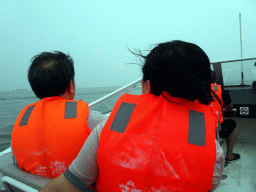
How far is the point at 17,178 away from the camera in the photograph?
913 millimetres

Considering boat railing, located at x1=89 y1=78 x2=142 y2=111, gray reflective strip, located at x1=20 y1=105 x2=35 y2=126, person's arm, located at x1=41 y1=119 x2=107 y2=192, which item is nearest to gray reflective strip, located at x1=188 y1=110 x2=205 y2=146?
person's arm, located at x1=41 y1=119 x2=107 y2=192

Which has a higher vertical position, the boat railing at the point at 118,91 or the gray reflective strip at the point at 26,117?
the gray reflective strip at the point at 26,117

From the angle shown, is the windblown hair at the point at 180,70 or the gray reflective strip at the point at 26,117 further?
the gray reflective strip at the point at 26,117

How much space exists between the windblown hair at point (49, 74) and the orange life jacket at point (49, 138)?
0.11m

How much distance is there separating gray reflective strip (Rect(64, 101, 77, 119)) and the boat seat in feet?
1.12

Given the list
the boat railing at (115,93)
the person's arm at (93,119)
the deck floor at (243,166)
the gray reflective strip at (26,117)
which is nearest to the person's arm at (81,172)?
the person's arm at (93,119)

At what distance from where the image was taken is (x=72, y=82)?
115cm

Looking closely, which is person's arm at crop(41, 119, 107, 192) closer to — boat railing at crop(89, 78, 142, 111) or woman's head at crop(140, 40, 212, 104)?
woman's head at crop(140, 40, 212, 104)

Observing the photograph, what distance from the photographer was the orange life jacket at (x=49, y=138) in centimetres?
89

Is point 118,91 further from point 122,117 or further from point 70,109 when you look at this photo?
point 122,117

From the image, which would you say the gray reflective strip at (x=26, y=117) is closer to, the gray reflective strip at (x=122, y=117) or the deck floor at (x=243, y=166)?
the gray reflective strip at (x=122, y=117)

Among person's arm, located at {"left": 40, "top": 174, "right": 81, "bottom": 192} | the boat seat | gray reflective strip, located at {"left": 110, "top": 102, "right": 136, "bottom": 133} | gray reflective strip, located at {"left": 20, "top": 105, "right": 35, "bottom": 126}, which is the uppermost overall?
gray reflective strip, located at {"left": 110, "top": 102, "right": 136, "bottom": 133}

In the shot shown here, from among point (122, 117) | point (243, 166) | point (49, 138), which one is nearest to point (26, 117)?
point (49, 138)

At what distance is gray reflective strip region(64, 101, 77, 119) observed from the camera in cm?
94
